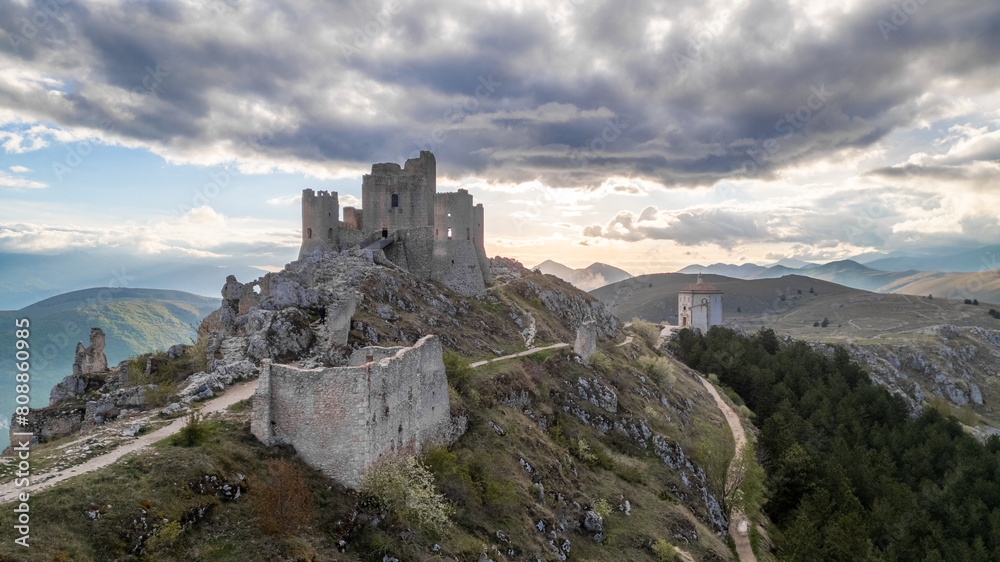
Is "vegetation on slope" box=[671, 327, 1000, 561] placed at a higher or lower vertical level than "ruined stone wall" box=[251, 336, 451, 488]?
lower

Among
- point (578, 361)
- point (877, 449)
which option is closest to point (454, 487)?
point (578, 361)

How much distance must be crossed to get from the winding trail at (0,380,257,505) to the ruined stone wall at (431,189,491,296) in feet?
119

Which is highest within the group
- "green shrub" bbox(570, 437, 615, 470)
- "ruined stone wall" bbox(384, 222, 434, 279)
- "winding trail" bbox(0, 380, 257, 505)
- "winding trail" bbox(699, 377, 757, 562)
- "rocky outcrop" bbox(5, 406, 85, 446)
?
"ruined stone wall" bbox(384, 222, 434, 279)

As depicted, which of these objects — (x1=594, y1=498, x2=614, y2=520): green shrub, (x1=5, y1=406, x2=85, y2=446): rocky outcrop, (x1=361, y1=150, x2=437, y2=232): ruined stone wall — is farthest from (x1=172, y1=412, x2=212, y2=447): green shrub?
(x1=361, y1=150, x2=437, y2=232): ruined stone wall

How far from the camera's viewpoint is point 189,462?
18.2 m

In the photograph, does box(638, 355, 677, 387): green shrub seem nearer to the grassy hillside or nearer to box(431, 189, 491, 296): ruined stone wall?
the grassy hillside

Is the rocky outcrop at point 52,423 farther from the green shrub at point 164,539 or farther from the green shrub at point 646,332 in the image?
the green shrub at point 646,332

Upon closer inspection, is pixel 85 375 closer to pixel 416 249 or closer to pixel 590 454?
pixel 590 454

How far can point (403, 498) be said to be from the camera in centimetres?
2136

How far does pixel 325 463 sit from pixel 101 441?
8.12 meters

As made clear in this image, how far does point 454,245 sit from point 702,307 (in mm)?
63526

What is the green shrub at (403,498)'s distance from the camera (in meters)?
21.1

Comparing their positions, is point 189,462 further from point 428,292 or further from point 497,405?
point 428,292

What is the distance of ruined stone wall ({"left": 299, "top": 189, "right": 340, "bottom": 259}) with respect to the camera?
58.6 metres
